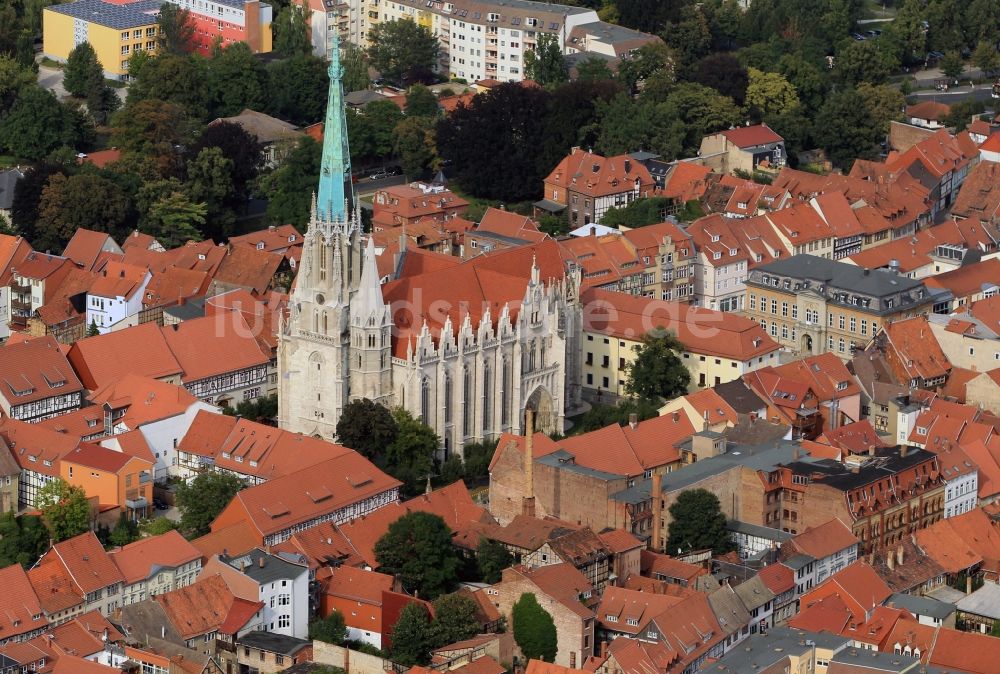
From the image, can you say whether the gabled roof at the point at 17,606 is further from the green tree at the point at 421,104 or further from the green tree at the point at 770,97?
the green tree at the point at 770,97

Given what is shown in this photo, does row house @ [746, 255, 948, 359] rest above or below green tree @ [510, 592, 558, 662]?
above

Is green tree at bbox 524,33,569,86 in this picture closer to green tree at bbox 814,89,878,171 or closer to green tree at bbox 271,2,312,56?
green tree at bbox 271,2,312,56

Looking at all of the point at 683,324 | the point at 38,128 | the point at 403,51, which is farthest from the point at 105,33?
the point at 683,324

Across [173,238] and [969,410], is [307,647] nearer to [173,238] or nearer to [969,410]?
[969,410]

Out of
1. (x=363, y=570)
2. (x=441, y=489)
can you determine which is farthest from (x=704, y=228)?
(x=363, y=570)

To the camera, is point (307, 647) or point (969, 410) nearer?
point (307, 647)

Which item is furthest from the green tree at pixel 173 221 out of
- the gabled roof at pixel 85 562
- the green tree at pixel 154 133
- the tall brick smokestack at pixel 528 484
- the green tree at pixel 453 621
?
the green tree at pixel 453 621

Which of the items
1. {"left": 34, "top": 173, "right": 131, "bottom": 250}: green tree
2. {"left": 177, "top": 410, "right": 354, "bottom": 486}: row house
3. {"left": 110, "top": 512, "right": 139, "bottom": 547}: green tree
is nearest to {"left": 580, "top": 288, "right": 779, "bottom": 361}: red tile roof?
{"left": 177, "top": 410, "right": 354, "bottom": 486}: row house
